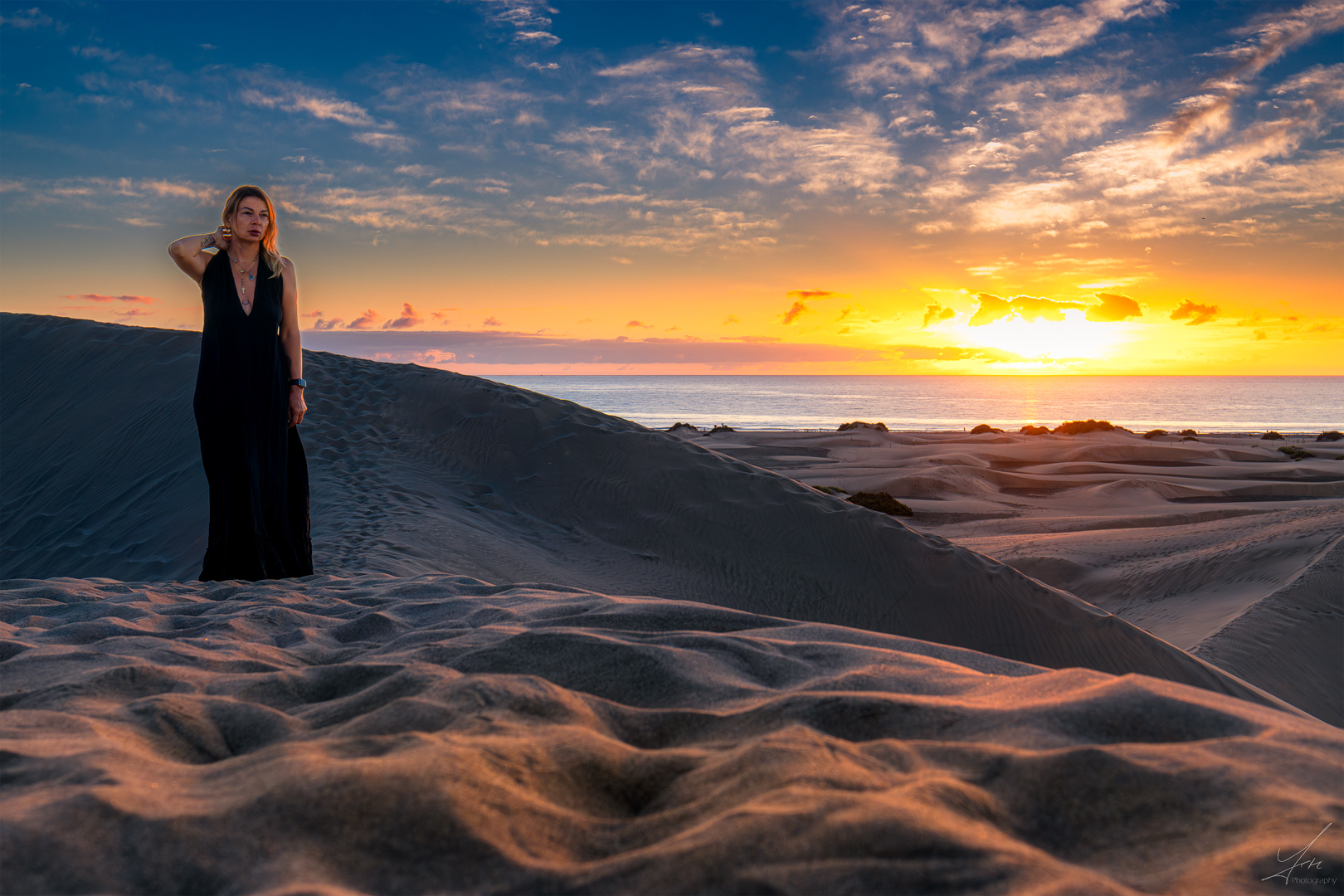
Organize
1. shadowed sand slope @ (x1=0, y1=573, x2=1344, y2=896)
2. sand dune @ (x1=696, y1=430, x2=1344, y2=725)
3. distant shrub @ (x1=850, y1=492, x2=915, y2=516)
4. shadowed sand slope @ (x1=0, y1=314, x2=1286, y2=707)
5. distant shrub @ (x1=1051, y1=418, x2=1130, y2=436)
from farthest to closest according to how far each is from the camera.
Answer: distant shrub @ (x1=1051, y1=418, x2=1130, y2=436)
distant shrub @ (x1=850, y1=492, x2=915, y2=516)
shadowed sand slope @ (x1=0, y1=314, x2=1286, y2=707)
sand dune @ (x1=696, y1=430, x2=1344, y2=725)
shadowed sand slope @ (x1=0, y1=573, x2=1344, y2=896)

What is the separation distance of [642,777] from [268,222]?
3756mm

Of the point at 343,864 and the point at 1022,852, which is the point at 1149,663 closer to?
the point at 1022,852

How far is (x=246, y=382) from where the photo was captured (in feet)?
13.3

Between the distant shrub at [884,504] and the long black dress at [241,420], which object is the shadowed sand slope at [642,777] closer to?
the long black dress at [241,420]

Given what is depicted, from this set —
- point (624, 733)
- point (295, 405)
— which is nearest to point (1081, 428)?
point (295, 405)

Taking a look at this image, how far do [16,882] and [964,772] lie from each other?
1.47 metres

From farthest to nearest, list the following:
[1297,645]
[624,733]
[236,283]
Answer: [1297,645] → [236,283] → [624,733]

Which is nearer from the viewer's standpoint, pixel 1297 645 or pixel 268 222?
pixel 268 222

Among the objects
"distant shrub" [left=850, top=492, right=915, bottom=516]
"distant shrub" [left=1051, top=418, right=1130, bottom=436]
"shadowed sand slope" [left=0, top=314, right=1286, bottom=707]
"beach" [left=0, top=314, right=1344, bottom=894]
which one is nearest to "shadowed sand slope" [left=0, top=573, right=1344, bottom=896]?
"beach" [left=0, top=314, right=1344, bottom=894]

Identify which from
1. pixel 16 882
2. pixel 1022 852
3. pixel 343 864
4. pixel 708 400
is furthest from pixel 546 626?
pixel 708 400

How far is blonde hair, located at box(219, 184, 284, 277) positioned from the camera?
3846mm

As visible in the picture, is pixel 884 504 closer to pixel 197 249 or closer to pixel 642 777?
pixel 197 249

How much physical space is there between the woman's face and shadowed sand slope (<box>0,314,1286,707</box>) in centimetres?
199

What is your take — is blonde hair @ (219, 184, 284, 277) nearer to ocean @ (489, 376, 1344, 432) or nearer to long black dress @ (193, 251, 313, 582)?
long black dress @ (193, 251, 313, 582)
